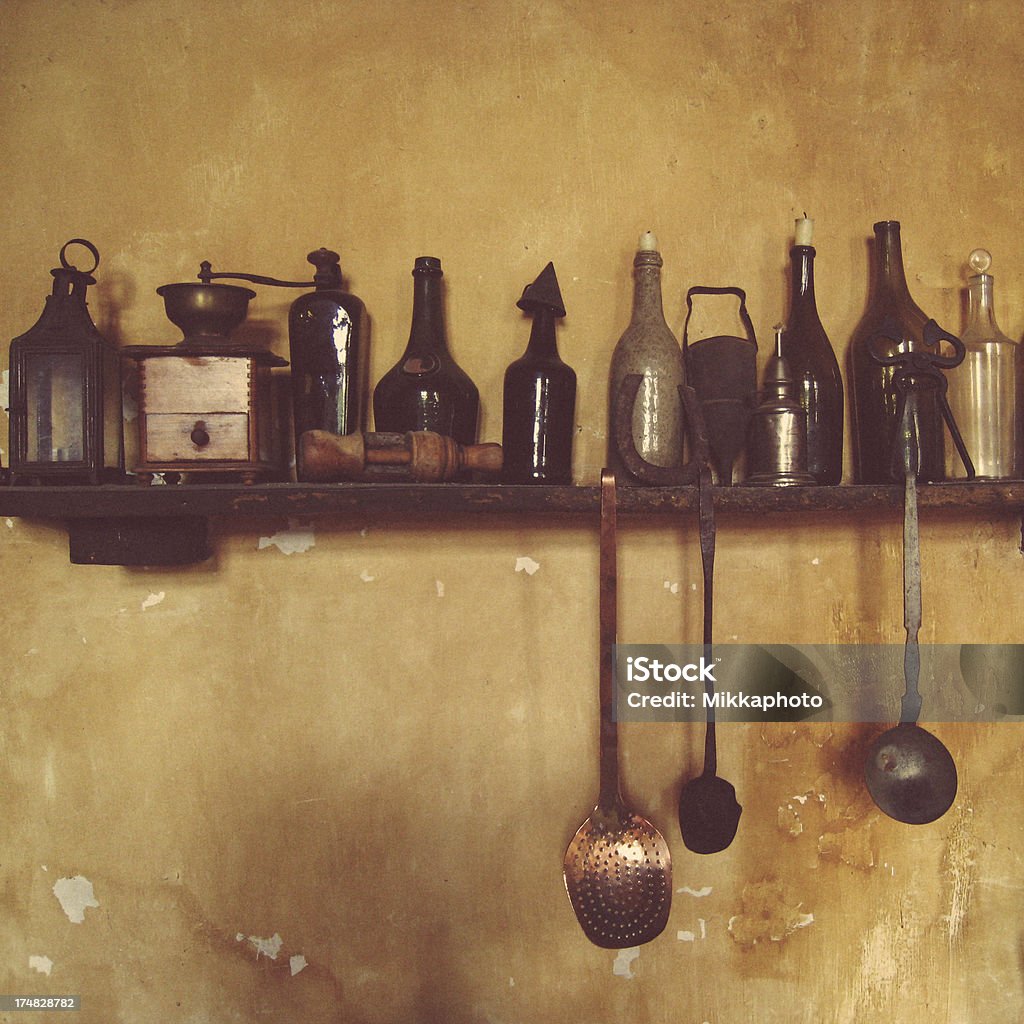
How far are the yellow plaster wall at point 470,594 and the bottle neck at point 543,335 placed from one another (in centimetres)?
8

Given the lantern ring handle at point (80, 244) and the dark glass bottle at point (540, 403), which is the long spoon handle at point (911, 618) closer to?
the dark glass bottle at point (540, 403)

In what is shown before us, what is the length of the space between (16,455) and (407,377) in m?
0.49

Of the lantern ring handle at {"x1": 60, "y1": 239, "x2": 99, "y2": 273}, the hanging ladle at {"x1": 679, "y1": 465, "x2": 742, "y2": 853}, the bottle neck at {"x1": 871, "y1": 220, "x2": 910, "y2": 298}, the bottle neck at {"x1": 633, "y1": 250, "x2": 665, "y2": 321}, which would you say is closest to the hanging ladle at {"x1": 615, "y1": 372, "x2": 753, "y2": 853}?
the hanging ladle at {"x1": 679, "y1": 465, "x2": 742, "y2": 853}

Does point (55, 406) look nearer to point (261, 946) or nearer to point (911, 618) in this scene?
point (261, 946)

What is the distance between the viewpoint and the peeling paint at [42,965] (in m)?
1.03

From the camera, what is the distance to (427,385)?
0.94 metres

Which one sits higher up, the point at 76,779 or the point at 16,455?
the point at 16,455

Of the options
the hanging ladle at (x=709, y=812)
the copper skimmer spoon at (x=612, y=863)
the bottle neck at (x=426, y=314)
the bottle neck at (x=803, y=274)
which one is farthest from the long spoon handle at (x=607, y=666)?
the bottle neck at (x=803, y=274)

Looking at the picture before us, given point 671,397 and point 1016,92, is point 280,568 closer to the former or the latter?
point 671,397

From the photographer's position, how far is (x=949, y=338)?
90 cm

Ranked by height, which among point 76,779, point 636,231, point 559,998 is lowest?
point 559,998

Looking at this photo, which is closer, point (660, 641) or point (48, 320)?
point (48, 320)

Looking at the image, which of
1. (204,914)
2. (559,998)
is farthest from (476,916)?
(204,914)

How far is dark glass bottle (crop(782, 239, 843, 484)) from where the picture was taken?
97 cm
